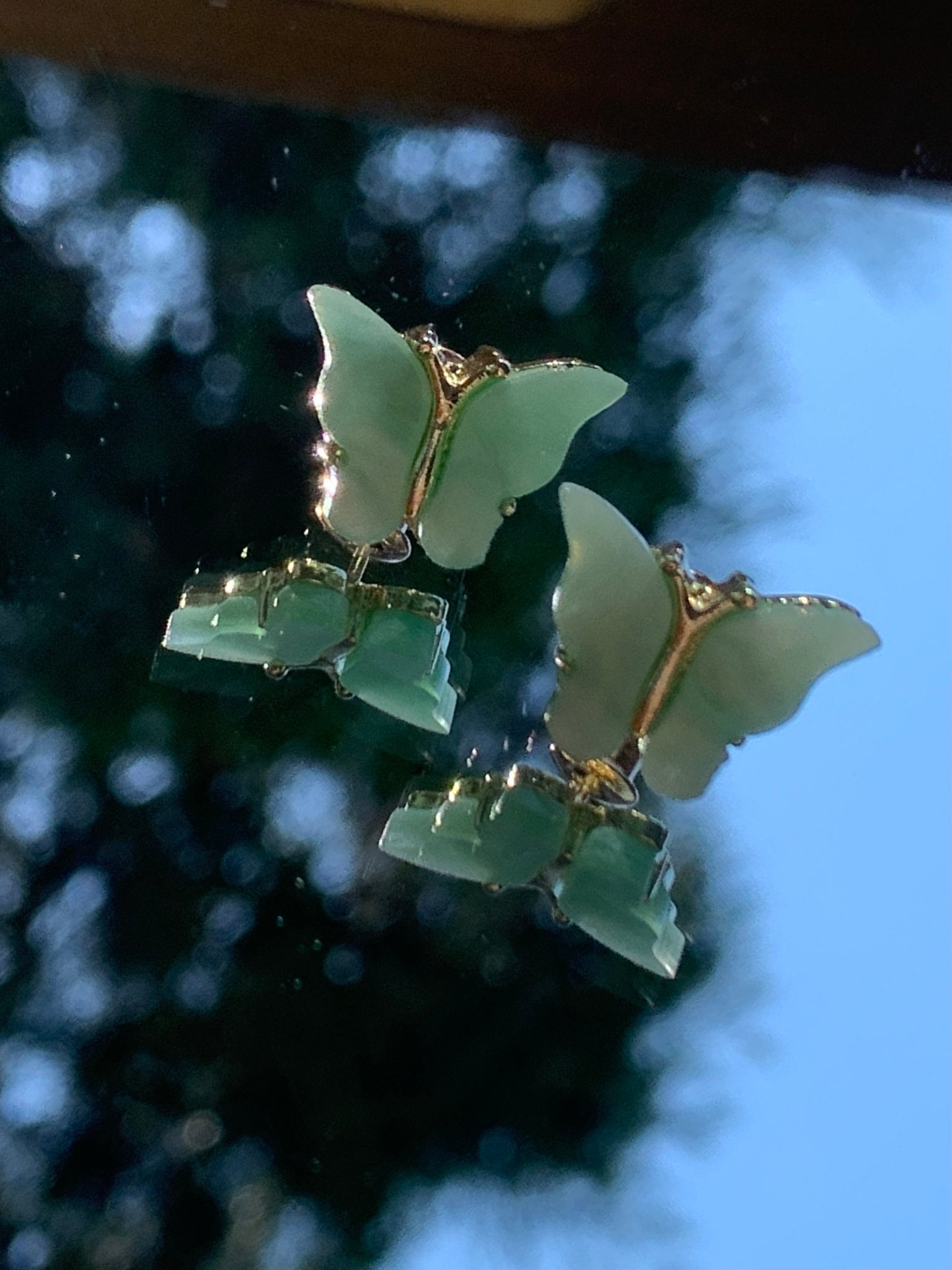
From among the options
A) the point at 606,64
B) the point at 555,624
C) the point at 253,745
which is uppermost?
the point at 606,64

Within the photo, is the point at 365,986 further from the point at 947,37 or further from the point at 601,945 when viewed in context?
the point at 947,37

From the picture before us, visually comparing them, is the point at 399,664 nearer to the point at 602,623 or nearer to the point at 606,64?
the point at 602,623

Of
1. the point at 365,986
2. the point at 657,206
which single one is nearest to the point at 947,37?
the point at 657,206

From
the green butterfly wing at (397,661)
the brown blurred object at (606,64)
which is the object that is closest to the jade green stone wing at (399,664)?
the green butterfly wing at (397,661)

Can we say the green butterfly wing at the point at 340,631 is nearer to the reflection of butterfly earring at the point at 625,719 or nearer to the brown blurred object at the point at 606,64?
the reflection of butterfly earring at the point at 625,719

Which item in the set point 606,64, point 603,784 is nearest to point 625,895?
point 603,784

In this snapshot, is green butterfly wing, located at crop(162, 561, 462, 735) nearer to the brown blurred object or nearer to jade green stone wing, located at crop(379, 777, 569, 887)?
jade green stone wing, located at crop(379, 777, 569, 887)

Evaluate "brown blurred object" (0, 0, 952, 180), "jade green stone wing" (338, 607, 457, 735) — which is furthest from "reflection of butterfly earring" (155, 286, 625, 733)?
"brown blurred object" (0, 0, 952, 180)
